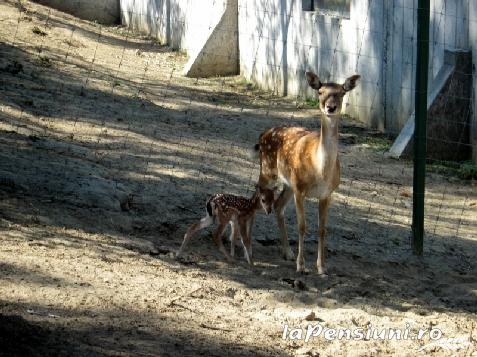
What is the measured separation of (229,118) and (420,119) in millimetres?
5749

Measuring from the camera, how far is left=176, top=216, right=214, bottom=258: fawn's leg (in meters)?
8.90

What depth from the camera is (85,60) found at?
1730 centimetres

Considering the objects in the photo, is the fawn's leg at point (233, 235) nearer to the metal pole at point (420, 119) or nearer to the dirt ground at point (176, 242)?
the dirt ground at point (176, 242)

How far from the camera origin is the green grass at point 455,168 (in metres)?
12.9

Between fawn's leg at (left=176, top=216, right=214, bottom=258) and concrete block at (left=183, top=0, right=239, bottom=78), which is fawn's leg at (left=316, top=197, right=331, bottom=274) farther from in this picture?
concrete block at (left=183, top=0, right=239, bottom=78)

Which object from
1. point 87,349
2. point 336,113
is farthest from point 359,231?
point 87,349

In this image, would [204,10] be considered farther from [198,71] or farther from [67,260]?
[67,260]

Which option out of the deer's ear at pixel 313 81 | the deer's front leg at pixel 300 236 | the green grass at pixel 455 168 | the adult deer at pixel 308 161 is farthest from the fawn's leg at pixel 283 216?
the green grass at pixel 455 168

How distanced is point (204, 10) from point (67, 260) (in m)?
11.4

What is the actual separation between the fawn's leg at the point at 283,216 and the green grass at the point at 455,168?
153 inches

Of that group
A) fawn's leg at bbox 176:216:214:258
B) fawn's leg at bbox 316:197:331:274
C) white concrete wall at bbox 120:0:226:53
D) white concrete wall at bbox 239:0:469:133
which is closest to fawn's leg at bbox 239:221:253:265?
fawn's leg at bbox 176:216:214:258

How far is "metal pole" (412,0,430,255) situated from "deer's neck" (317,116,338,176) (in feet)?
3.53

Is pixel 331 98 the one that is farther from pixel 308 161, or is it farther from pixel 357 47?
pixel 357 47

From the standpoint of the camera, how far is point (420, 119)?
9648mm
